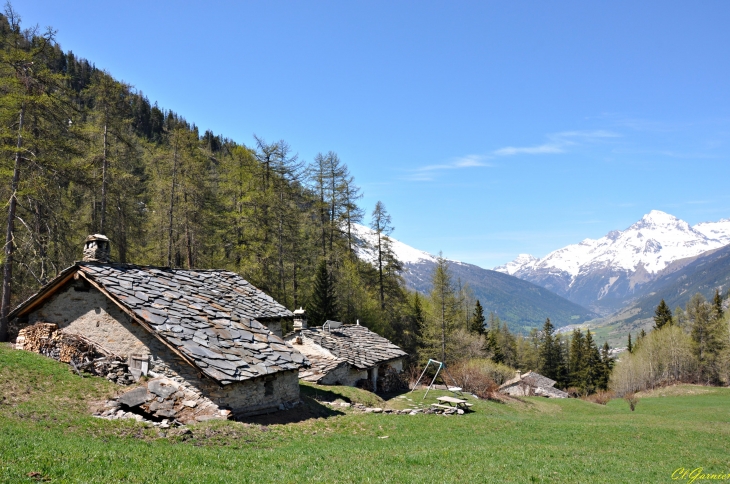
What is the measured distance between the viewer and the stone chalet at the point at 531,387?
7012 centimetres

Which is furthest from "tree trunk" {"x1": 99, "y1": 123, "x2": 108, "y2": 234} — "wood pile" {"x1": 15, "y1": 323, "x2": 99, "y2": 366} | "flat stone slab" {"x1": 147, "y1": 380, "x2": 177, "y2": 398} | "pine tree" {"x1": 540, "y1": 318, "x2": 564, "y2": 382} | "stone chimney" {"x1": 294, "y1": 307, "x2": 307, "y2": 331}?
A: "pine tree" {"x1": 540, "y1": 318, "x2": 564, "y2": 382}

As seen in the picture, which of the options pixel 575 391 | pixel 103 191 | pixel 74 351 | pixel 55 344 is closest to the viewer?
pixel 74 351

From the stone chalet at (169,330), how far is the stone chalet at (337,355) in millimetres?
7777

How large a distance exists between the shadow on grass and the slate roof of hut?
5.38 feet

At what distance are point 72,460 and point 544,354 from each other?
9997 centimetres

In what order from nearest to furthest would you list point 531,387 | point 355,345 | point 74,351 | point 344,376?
point 74,351 → point 344,376 → point 355,345 → point 531,387

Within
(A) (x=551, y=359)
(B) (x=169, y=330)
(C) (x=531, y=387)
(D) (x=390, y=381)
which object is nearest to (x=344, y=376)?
(D) (x=390, y=381)

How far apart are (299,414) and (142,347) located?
650cm

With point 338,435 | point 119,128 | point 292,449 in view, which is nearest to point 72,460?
point 292,449

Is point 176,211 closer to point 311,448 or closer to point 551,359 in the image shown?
point 311,448

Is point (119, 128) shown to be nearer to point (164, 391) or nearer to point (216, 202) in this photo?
point (216, 202)

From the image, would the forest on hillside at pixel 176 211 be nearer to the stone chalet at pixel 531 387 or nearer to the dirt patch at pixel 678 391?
the stone chalet at pixel 531 387

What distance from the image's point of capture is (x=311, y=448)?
43.5ft

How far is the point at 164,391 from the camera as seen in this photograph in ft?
51.5
